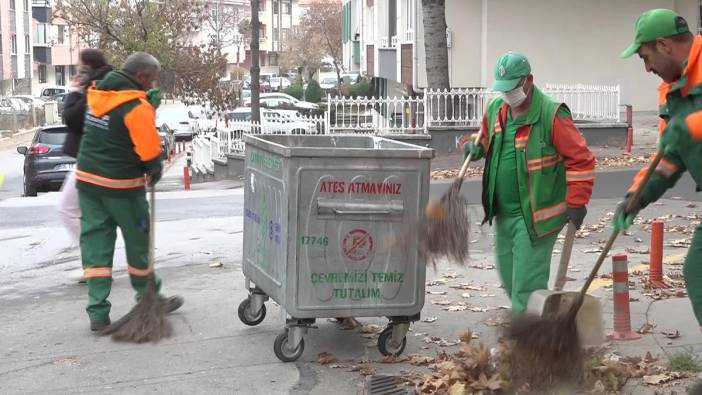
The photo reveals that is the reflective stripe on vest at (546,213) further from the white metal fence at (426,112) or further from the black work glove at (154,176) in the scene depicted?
the white metal fence at (426,112)

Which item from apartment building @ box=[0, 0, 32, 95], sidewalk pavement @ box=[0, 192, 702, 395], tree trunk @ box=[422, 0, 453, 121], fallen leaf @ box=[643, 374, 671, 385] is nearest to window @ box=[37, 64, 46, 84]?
apartment building @ box=[0, 0, 32, 95]

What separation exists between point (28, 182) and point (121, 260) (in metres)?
11.7

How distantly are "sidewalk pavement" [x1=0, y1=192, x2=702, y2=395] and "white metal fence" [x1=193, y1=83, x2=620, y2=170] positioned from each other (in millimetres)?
12081

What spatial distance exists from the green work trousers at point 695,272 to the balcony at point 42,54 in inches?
2865

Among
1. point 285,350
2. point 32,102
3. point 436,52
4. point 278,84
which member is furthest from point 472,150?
point 278,84

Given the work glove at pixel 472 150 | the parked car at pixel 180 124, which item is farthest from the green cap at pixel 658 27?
the parked car at pixel 180 124

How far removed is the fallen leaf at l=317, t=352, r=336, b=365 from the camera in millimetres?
6309

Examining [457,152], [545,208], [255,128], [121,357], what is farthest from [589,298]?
[255,128]

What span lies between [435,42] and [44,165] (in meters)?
8.41

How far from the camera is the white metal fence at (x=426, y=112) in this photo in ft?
71.2

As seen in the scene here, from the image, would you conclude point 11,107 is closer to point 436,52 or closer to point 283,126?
point 283,126

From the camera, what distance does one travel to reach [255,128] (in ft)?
76.0

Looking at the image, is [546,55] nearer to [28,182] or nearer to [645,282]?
[28,182]

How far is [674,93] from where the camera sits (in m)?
4.47
